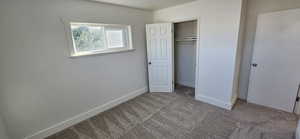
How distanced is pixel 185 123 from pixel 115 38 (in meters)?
2.22

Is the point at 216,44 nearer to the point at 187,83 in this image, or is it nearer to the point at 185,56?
the point at 185,56

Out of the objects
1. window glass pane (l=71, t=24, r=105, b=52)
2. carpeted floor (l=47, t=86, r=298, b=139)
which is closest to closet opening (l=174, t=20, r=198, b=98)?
carpeted floor (l=47, t=86, r=298, b=139)

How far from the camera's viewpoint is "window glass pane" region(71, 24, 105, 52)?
2307mm

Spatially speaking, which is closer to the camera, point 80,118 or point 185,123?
point 185,123

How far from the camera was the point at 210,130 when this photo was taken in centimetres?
205

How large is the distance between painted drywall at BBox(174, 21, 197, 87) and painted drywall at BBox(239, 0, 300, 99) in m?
1.15

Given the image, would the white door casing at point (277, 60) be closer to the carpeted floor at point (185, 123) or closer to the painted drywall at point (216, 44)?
the carpeted floor at point (185, 123)

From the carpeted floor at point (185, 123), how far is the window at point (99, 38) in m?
1.30

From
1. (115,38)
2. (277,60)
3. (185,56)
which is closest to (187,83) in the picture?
(185,56)

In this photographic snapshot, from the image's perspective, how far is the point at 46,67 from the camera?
1.96 meters

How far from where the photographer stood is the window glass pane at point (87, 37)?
231cm

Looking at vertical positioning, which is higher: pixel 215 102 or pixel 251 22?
pixel 251 22

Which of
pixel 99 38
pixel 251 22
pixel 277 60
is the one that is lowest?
pixel 277 60

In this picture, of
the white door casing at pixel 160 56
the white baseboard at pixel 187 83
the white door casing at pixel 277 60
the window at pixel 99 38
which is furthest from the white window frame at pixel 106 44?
the white door casing at pixel 277 60
